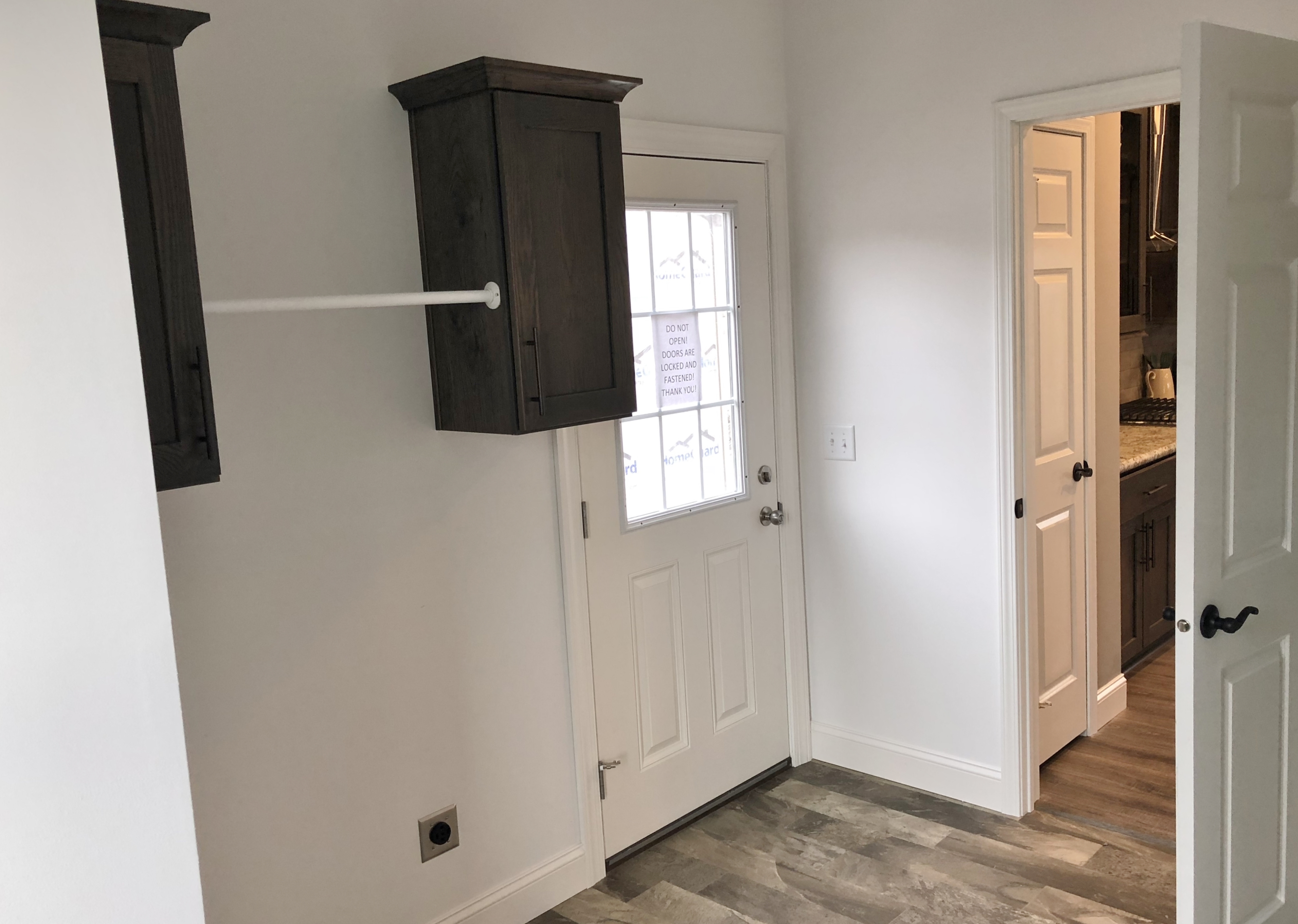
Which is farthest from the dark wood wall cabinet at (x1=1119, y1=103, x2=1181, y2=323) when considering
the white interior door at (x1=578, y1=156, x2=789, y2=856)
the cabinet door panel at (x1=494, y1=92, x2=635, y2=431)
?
the cabinet door panel at (x1=494, y1=92, x2=635, y2=431)

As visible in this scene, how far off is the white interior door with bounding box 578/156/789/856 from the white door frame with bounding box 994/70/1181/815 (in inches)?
28.6

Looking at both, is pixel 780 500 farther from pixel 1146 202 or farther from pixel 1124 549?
pixel 1146 202

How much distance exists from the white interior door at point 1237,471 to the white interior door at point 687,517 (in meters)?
1.45

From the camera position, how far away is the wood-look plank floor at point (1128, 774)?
3092 millimetres

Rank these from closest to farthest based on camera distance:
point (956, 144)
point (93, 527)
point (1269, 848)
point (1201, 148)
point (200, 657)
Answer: point (93, 527), point (1201, 148), point (200, 657), point (1269, 848), point (956, 144)

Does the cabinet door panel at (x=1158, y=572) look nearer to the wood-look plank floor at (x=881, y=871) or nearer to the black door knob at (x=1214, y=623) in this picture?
the wood-look plank floor at (x=881, y=871)

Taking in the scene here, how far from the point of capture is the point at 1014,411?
121 inches

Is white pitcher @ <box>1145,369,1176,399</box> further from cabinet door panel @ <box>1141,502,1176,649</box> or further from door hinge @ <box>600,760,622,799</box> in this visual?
door hinge @ <box>600,760,622,799</box>

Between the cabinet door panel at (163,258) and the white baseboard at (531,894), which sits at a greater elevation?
the cabinet door panel at (163,258)

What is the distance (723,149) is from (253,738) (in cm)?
209

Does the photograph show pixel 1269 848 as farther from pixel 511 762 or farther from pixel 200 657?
pixel 200 657

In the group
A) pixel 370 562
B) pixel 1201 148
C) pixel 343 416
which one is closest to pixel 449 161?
pixel 343 416

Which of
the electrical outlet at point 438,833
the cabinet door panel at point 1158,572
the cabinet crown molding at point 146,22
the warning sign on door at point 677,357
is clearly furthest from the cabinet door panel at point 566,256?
the cabinet door panel at point 1158,572

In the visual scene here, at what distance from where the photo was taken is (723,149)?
3199 millimetres
